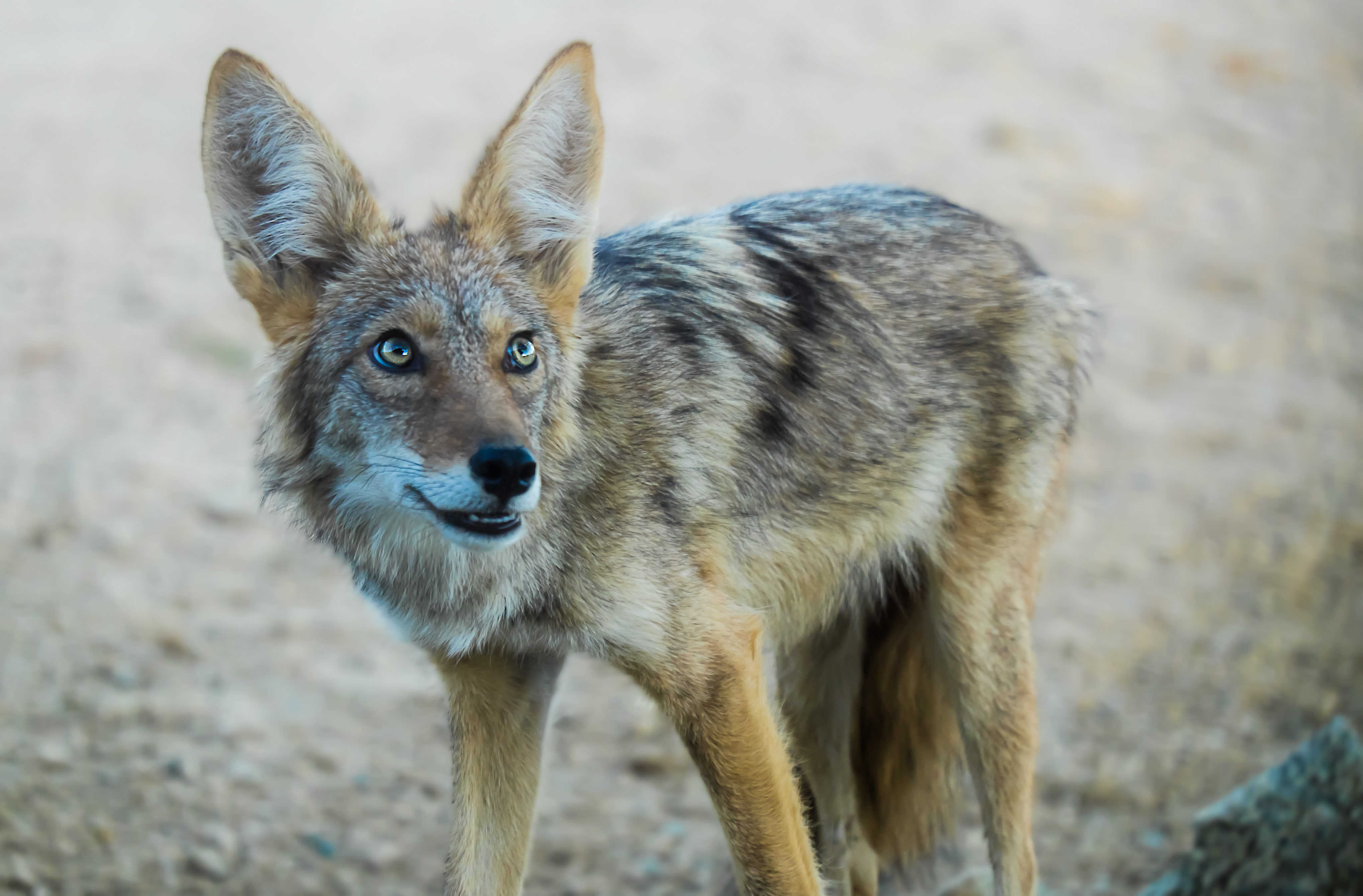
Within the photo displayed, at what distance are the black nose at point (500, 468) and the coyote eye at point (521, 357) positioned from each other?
0.32 metres

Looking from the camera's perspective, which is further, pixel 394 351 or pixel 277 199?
pixel 277 199

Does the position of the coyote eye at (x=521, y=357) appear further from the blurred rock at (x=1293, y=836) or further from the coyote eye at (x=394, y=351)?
the blurred rock at (x=1293, y=836)

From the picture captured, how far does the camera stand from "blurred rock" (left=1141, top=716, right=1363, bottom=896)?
3828 mm

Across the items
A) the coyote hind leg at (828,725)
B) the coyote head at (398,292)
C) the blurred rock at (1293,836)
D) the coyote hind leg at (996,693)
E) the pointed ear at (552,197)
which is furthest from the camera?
the coyote hind leg at (828,725)

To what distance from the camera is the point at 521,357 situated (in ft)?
9.46

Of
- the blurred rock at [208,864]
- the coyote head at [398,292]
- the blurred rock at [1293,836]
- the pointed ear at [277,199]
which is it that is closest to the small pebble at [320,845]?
the blurred rock at [208,864]

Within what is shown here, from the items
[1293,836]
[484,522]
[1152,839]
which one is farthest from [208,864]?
[1293,836]

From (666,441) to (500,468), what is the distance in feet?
2.09

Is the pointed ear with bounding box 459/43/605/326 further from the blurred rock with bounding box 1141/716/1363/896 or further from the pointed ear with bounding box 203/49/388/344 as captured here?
the blurred rock with bounding box 1141/716/1363/896

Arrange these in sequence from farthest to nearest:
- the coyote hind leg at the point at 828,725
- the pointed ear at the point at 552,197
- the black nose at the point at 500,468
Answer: the coyote hind leg at the point at 828,725
the pointed ear at the point at 552,197
the black nose at the point at 500,468

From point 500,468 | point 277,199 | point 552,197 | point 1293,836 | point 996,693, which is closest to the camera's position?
point 500,468

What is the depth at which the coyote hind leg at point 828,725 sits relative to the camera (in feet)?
13.1

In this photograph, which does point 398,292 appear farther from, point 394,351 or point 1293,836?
point 1293,836

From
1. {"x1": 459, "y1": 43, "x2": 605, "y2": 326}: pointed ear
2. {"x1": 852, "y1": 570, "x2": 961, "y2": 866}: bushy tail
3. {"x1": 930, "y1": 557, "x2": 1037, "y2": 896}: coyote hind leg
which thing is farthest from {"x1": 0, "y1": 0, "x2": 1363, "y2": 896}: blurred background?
{"x1": 459, "y1": 43, "x2": 605, "y2": 326}: pointed ear
